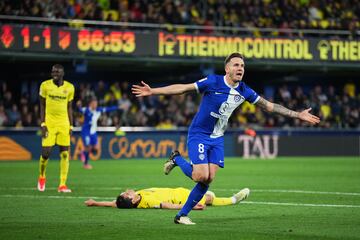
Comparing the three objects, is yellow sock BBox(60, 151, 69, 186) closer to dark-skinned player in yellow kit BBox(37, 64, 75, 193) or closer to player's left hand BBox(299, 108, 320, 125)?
dark-skinned player in yellow kit BBox(37, 64, 75, 193)

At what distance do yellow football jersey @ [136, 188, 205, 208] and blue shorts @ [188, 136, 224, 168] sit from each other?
1772 millimetres

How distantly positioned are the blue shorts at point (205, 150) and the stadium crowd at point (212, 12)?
2232cm

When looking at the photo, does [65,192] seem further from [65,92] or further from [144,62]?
[144,62]

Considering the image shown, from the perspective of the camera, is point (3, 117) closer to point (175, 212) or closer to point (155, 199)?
point (155, 199)

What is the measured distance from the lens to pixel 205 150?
10.4m

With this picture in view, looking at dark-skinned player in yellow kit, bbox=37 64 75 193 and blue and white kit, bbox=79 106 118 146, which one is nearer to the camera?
dark-skinned player in yellow kit, bbox=37 64 75 193

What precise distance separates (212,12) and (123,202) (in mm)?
25300

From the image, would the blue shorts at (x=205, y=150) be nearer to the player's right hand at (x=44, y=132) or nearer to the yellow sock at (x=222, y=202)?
the yellow sock at (x=222, y=202)

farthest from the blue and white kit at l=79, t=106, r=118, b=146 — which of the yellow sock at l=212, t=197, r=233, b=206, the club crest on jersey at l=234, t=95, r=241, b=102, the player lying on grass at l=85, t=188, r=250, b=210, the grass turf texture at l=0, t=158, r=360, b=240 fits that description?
the club crest on jersey at l=234, t=95, r=241, b=102

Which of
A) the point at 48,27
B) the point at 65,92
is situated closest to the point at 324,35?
the point at 48,27

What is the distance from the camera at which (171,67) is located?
1469 inches

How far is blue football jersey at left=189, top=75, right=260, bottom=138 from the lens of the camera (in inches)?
408

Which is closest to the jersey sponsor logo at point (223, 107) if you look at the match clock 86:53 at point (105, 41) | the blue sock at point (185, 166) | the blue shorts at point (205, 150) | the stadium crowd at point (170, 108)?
the blue shorts at point (205, 150)

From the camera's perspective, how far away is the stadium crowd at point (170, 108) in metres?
32.5
